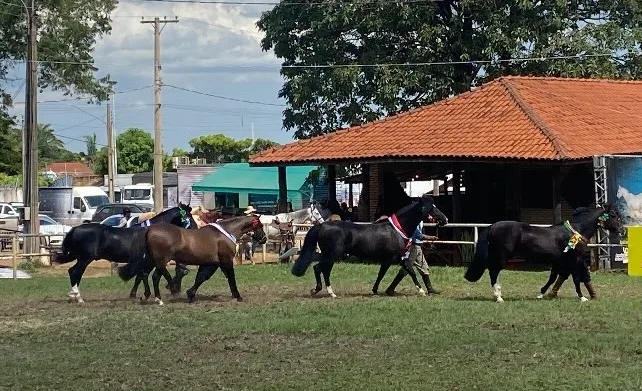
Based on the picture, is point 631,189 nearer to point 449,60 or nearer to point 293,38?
point 449,60

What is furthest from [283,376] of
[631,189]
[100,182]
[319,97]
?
[100,182]

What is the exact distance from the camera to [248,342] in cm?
1393

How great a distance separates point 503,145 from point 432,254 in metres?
3.24

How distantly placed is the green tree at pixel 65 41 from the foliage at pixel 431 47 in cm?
875

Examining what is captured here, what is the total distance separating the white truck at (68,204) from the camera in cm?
4916

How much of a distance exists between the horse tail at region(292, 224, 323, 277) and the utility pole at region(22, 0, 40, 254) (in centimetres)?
1723

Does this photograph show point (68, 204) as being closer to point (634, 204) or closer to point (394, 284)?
point (634, 204)

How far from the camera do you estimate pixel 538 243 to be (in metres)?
17.9

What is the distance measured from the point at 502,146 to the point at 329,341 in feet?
44.7

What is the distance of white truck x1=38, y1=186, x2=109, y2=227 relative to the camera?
4916 centimetres

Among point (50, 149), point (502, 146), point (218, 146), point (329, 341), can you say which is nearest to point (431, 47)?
point (502, 146)

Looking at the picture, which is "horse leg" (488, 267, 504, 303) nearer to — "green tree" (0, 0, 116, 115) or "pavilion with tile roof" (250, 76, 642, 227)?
"pavilion with tile roof" (250, 76, 642, 227)

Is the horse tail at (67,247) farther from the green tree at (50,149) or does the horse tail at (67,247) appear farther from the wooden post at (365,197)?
the green tree at (50,149)

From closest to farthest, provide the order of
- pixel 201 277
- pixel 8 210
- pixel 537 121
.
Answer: pixel 201 277
pixel 537 121
pixel 8 210
